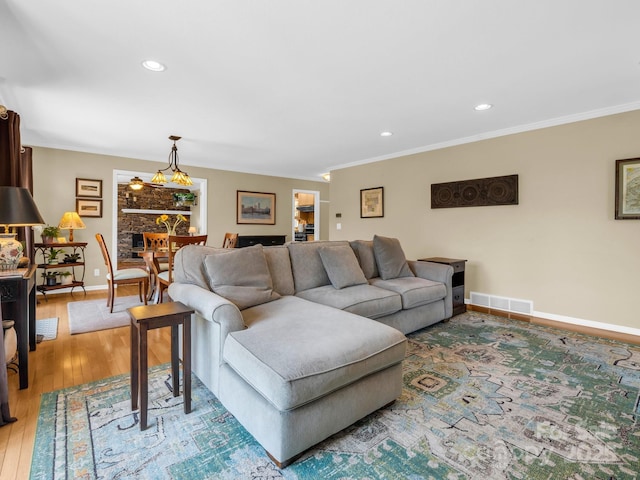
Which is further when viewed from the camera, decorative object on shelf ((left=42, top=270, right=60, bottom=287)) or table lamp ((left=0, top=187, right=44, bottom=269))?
decorative object on shelf ((left=42, top=270, right=60, bottom=287))

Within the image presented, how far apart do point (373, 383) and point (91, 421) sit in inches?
63.4

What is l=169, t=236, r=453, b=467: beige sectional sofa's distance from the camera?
144cm

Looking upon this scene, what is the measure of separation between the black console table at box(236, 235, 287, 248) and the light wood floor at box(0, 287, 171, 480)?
3.47 m

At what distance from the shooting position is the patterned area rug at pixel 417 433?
56.2 inches

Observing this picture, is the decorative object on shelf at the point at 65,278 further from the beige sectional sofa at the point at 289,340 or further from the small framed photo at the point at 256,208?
the beige sectional sofa at the point at 289,340

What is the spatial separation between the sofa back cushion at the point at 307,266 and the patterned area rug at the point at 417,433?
3.75ft

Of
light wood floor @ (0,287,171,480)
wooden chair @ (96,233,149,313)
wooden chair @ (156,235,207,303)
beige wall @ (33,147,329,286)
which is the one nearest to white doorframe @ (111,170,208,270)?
beige wall @ (33,147,329,286)

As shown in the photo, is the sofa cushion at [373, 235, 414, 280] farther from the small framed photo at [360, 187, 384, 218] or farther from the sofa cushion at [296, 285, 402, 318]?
the small framed photo at [360, 187, 384, 218]

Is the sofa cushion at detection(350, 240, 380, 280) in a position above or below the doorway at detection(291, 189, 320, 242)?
below

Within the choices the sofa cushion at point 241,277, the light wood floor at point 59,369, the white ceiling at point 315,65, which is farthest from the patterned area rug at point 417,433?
the white ceiling at point 315,65

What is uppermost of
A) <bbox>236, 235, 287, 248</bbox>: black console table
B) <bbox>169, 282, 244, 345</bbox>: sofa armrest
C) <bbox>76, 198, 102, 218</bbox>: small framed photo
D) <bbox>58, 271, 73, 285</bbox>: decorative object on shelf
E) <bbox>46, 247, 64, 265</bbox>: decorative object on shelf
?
<bbox>76, 198, 102, 218</bbox>: small framed photo

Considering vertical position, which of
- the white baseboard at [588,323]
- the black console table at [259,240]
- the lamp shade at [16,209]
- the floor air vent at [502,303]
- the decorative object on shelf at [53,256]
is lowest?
the white baseboard at [588,323]

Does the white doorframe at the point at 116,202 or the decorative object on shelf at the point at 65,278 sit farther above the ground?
the white doorframe at the point at 116,202

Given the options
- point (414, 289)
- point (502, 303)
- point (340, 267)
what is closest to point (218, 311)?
point (340, 267)
